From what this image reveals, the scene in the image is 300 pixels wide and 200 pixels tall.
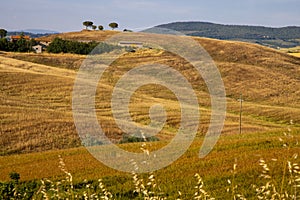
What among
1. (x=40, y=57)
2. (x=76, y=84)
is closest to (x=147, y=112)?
(x=76, y=84)

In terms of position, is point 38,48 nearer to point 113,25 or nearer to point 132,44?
point 132,44

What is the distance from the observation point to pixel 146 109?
59219mm

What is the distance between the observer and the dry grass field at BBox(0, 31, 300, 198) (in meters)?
13.8

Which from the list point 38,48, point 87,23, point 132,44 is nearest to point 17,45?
point 38,48

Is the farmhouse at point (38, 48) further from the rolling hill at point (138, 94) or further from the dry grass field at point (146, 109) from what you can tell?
the dry grass field at point (146, 109)

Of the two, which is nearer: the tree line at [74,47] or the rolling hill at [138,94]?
the rolling hill at [138,94]

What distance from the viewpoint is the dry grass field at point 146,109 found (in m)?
13.8

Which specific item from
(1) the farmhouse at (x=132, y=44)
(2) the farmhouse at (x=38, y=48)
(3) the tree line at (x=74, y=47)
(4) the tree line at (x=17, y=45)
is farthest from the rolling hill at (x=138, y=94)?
(4) the tree line at (x=17, y=45)

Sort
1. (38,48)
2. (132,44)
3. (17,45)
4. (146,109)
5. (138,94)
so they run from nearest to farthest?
(146,109)
(138,94)
(17,45)
(132,44)
(38,48)

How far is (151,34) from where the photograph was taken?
492 feet

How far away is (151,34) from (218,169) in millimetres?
140334

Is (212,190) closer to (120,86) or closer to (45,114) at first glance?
(45,114)

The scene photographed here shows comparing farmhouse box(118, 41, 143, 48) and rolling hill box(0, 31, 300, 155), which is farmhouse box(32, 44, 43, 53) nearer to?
rolling hill box(0, 31, 300, 155)

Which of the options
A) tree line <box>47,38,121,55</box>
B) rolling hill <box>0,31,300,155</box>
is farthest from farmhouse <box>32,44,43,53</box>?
rolling hill <box>0,31,300,155</box>
